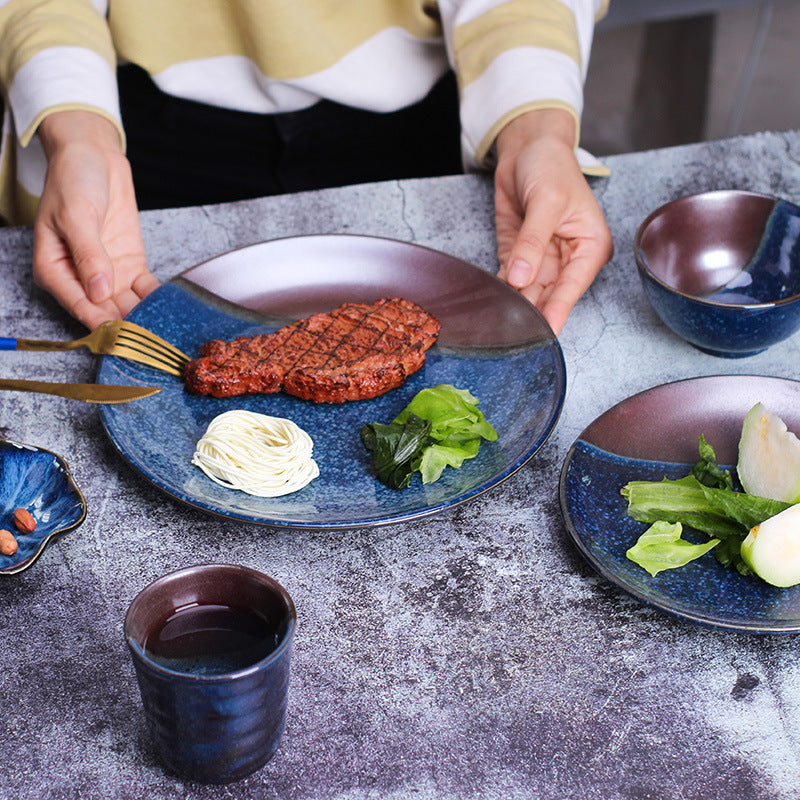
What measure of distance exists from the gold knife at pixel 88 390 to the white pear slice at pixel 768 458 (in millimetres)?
758

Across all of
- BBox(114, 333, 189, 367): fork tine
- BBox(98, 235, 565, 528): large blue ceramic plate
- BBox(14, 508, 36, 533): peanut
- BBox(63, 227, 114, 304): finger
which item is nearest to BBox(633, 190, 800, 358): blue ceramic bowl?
BBox(98, 235, 565, 528): large blue ceramic plate

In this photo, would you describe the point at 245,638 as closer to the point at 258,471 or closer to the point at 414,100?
the point at 258,471

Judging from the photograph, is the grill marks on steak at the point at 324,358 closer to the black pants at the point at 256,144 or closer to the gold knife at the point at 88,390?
the gold knife at the point at 88,390

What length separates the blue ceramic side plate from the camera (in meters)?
1.03

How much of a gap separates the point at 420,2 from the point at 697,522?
4.14 feet

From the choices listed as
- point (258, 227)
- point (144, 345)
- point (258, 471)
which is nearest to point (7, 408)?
point (144, 345)

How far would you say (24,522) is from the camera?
1.02 m

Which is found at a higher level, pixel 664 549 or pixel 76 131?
pixel 76 131

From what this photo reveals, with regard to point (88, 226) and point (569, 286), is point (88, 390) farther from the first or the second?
point (569, 286)

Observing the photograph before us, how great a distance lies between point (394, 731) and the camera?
3.00 feet

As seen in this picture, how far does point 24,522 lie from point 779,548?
2.69 feet

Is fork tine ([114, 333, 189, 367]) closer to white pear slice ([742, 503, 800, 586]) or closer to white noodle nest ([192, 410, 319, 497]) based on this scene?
white noodle nest ([192, 410, 319, 497])

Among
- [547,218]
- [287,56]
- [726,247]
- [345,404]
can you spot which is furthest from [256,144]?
[726,247]

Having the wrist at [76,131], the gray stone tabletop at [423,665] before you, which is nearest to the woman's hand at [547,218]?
the gray stone tabletop at [423,665]
